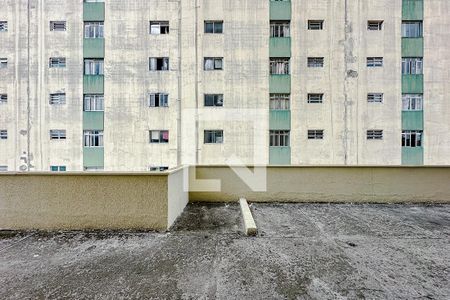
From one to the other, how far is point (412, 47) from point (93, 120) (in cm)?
2165

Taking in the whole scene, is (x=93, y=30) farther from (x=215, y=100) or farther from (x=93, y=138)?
(x=215, y=100)

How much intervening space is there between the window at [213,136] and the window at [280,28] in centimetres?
759

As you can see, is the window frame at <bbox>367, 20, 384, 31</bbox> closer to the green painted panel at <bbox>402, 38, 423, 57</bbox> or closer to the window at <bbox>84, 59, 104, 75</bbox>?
the green painted panel at <bbox>402, 38, 423, 57</bbox>

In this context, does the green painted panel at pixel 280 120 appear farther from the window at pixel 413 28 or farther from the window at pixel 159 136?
the window at pixel 413 28

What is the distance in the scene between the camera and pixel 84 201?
5.08 m

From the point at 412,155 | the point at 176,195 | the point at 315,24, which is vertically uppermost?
the point at 315,24

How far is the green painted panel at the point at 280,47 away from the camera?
13.9 meters

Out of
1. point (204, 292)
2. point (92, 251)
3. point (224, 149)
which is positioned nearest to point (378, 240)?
point (204, 292)

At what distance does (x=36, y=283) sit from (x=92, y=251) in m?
1.00

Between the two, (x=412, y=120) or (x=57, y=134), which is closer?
(x=412, y=120)

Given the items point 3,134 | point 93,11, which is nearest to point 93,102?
point 93,11

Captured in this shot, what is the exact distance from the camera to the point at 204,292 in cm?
290

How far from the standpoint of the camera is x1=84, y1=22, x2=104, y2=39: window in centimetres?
1408

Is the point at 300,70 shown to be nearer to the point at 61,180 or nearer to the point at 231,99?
the point at 231,99
